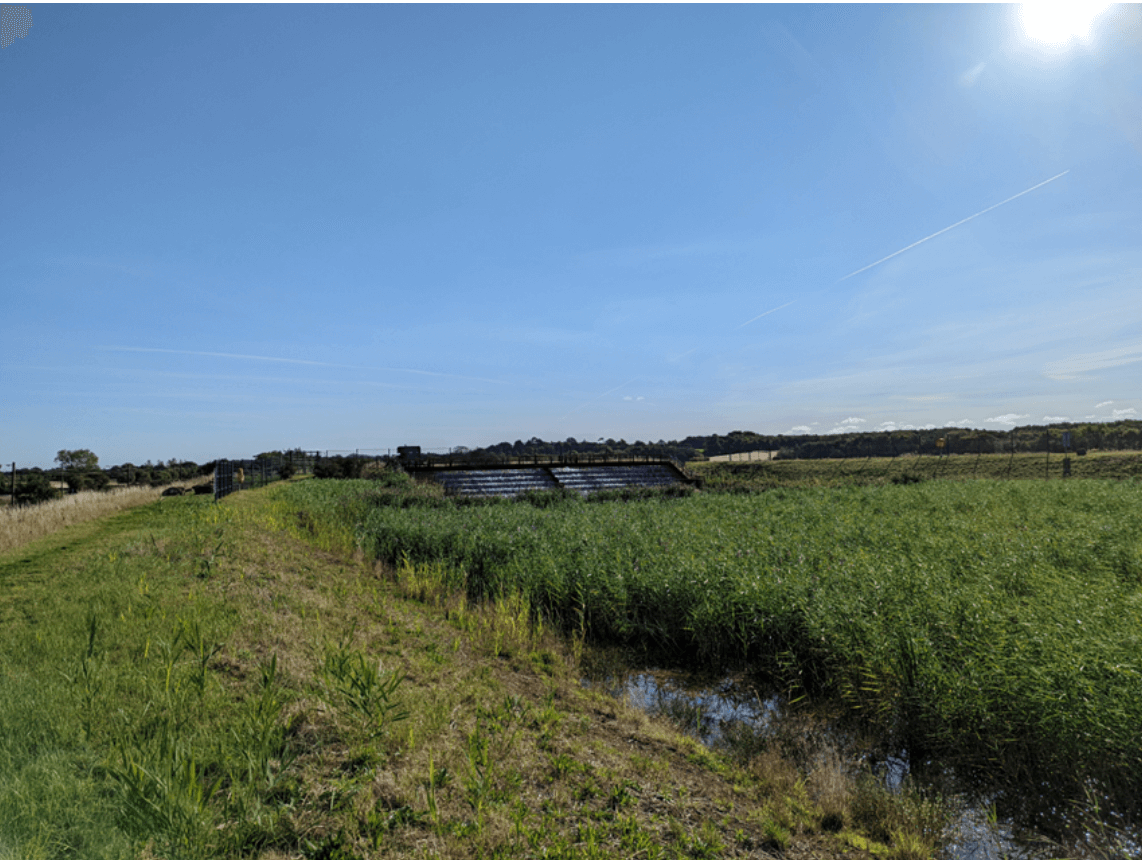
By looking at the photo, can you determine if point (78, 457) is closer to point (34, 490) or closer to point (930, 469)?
point (34, 490)

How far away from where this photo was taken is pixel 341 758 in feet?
16.5

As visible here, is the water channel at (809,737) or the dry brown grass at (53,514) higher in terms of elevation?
the dry brown grass at (53,514)

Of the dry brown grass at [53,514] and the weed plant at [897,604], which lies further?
the dry brown grass at [53,514]

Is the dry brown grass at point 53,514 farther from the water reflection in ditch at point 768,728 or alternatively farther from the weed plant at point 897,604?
the water reflection in ditch at point 768,728

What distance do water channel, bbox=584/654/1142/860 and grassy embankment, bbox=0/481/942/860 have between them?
13.7 inches

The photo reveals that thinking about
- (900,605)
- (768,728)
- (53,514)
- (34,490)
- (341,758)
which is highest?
(34,490)

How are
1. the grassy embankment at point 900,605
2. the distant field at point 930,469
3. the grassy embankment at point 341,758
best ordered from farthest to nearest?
the distant field at point 930,469 < the grassy embankment at point 900,605 < the grassy embankment at point 341,758

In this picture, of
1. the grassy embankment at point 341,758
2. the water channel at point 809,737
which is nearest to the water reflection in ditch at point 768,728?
the water channel at point 809,737

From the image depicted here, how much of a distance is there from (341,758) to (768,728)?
221 inches

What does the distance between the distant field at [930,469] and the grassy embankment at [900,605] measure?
2879 cm

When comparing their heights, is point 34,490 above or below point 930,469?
above

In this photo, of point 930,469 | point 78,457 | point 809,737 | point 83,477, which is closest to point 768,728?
point 809,737

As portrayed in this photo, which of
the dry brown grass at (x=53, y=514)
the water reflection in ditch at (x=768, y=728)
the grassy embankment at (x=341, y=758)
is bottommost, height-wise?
A: the water reflection in ditch at (x=768, y=728)

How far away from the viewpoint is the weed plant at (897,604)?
5.73 metres
